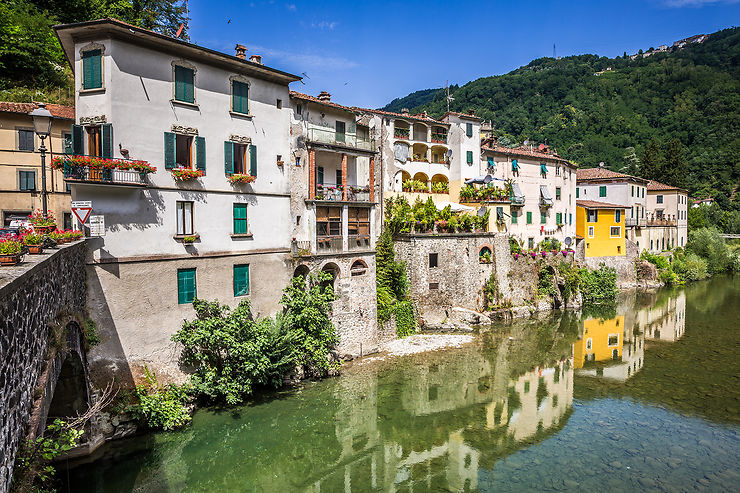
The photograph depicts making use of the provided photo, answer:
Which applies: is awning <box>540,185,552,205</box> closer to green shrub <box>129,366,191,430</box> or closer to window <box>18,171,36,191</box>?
green shrub <box>129,366,191,430</box>

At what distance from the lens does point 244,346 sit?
18.8 m

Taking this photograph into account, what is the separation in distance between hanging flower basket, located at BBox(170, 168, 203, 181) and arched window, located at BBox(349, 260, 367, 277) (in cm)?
1019

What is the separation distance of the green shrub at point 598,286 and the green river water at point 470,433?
48.2ft

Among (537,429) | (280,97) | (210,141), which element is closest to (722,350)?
(537,429)

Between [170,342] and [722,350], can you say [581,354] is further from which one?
[170,342]

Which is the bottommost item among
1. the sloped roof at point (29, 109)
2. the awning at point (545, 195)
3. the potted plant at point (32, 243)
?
the potted plant at point (32, 243)

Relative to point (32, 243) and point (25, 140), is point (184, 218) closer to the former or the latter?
point (32, 243)

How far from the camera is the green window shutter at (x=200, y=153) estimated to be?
62.9 feet

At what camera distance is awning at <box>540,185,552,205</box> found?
4322cm

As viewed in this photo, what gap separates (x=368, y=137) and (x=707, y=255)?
5786 centimetres

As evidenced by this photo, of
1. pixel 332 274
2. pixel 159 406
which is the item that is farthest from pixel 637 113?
pixel 159 406

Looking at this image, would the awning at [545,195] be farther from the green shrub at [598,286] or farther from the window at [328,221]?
the window at [328,221]

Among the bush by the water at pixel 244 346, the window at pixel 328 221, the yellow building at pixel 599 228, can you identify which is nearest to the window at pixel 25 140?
the bush by the water at pixel 244 346

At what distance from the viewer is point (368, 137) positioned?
1219 inches
